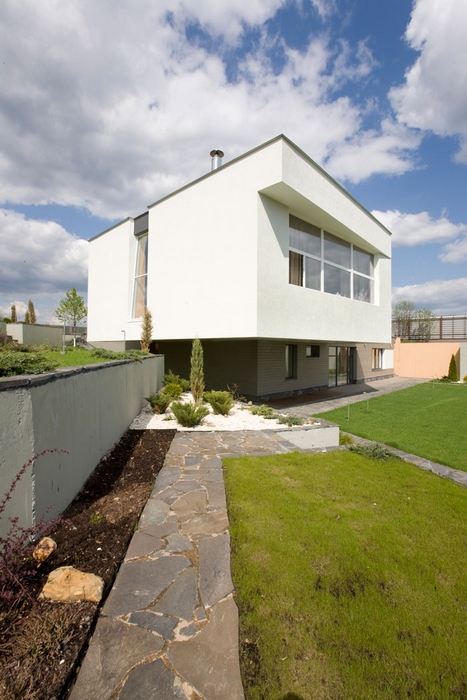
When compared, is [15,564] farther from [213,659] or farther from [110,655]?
[213,659]

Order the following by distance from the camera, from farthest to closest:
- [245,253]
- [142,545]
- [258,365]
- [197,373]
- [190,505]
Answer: [258,365] < [197,373] < [245,253] < [190,505] < [142,545]

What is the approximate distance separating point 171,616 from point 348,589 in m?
1.35

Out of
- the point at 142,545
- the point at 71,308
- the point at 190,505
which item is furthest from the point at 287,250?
the point at 71,308

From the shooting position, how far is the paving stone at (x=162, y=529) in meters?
3.08

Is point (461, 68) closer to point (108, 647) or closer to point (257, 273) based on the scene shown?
point (257, 273)

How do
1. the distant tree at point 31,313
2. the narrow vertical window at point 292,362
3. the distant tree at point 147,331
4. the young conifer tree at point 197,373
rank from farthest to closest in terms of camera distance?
the distant tree at point 31,313 < the narrow vertical window at point 292,362 < the distant tree at point 147,331 < the young conifer tree at point 197,373

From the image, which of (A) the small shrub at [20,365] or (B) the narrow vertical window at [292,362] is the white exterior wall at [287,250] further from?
(A) the small shrub at [20,365]

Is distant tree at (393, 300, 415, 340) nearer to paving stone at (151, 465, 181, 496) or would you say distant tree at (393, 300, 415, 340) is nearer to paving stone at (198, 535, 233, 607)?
paving stone at (151, 465, 181, 496)

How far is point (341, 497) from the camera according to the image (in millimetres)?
4074

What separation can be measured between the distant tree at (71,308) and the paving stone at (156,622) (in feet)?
93.9

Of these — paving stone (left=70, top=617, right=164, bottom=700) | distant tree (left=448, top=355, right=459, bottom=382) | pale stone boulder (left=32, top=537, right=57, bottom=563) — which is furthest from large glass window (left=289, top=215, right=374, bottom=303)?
distant tree (left=448, top=355, right=459, bottom=382)

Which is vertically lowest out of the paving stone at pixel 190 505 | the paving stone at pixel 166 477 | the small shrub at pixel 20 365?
the paving stone at pixel 166 477

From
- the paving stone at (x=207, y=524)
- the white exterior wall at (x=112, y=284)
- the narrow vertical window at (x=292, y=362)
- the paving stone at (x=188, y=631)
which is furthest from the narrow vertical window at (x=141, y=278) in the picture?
the paving stone at (x=188, y=631)

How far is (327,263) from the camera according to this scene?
11953 millimetres
